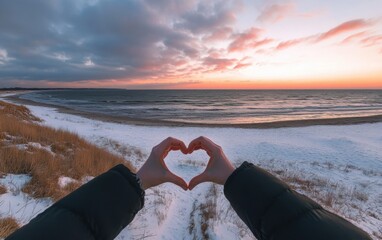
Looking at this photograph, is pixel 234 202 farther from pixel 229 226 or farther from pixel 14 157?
pixel 14 157

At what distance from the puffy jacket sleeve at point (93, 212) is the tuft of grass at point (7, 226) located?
1781 mm

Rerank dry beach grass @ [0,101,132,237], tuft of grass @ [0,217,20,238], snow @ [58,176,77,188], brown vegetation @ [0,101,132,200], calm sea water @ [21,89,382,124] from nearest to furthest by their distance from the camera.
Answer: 1. tuft of grass @ [0,217,20,238]
2. dry beach grass @ [0,101,132,237]
3. brown vegetation @ [0,101,132,200]
4. snow @ [58,176,77,188]
5. calm sea water @ [21,89,382,124]

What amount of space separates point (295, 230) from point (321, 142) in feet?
54.1

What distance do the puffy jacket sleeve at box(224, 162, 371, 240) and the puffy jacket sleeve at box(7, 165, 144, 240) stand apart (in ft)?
1.70

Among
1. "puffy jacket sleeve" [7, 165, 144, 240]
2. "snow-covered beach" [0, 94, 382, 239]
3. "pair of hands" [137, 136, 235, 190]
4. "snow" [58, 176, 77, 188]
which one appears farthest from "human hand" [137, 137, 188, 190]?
"snow" [58, 176, 77, 188]

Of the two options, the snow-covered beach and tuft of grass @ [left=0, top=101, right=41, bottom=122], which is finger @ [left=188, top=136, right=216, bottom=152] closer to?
the snow-covered beach

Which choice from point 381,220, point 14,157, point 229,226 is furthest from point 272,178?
point 381,220

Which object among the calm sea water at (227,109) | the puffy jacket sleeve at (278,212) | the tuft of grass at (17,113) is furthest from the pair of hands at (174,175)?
the calm sea water at (227,109)

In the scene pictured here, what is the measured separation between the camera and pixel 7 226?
2.33 metres

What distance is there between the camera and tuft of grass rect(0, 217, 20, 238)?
7.31 feet

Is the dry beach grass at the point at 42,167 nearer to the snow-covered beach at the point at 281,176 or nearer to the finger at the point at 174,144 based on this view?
the snow-covered beach at the point at 281,176

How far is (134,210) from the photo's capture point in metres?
1.22

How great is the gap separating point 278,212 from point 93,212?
29.9 inches

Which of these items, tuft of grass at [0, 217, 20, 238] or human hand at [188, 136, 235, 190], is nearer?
human hand at [188, 136, 235, 190]
